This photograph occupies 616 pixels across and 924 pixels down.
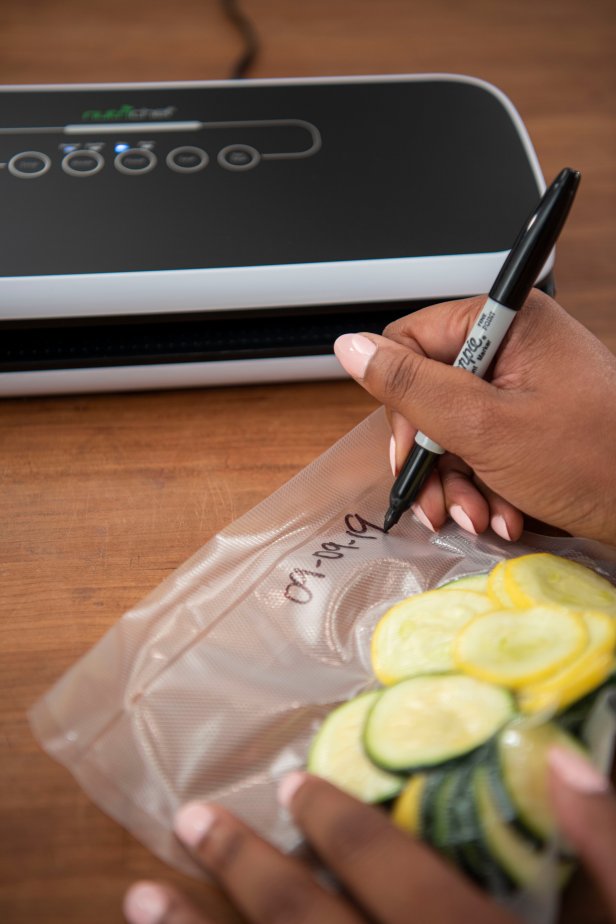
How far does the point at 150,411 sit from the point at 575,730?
32 centimetres

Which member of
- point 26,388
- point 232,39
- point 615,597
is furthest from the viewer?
point 232,39

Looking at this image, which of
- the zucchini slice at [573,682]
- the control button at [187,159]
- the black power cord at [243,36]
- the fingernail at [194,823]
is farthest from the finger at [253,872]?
the black power cord at [243,36]

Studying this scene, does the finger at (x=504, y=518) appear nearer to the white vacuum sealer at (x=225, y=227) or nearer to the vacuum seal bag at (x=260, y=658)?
the vacuum seal bag at (x=260, y=658)

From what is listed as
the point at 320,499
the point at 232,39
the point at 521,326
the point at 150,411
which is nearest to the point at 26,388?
the point at 150,411

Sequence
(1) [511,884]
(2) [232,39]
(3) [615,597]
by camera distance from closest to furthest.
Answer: (1) [511,884] < (3) [615,597] < (2) [232,39]

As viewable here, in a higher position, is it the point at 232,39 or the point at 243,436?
the point at 232,39

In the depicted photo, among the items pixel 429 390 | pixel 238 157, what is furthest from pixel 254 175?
pixel 429 390

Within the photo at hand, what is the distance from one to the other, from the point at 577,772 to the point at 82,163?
1.54 ft

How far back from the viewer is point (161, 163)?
23.6 inches

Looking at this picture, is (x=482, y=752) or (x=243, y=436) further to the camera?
(x=243, y=436)

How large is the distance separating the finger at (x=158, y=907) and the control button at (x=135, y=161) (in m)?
0.43

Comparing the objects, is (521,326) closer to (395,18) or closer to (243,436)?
(243,436)

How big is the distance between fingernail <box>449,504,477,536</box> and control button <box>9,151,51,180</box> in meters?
0.34

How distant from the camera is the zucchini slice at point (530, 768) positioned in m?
0.36
